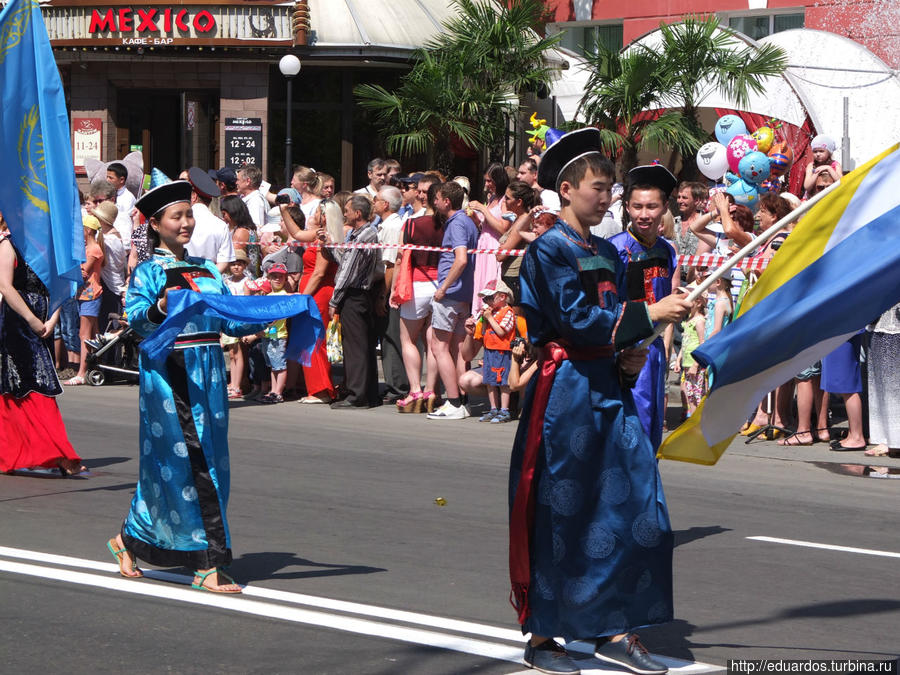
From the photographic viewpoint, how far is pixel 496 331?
1274cm

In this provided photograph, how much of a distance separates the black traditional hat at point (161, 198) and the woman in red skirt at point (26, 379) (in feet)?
9.87

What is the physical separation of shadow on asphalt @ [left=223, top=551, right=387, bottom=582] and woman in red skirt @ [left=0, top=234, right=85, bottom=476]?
2.96m

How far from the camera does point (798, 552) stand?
7.93 m

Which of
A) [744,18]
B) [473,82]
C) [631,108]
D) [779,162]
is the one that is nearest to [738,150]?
[779,162]

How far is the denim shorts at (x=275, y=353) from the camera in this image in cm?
Answer: 1459

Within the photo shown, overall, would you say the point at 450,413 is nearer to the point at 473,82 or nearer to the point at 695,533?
the point at 695,533

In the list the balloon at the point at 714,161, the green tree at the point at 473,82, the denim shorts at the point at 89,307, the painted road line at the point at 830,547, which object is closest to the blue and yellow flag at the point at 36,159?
the painted road line at the point at 830,547

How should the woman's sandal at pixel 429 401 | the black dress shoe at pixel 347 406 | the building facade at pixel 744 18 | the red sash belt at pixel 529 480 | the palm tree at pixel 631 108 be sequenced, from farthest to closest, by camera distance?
the building facade at pixel 744 18 → the palm tree at pixel 631 108 → the black dress shoe at pixel 347 406 → the woman's sandal at pixel 429 401 → the red sash belt at pixel 529 480

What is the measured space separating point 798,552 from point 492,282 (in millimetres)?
5421

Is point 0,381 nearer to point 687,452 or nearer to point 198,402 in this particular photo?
point 198,402

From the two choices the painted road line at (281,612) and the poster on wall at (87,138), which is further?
the poster on wall at (87,138)

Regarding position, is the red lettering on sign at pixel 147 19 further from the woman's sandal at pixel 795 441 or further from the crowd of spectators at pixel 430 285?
the woman's sandal at pixel 795 441

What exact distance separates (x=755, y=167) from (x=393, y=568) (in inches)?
298

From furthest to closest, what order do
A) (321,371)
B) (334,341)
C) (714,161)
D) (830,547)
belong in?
(714,161) < (334,341) < (321,371) < (830,547)
